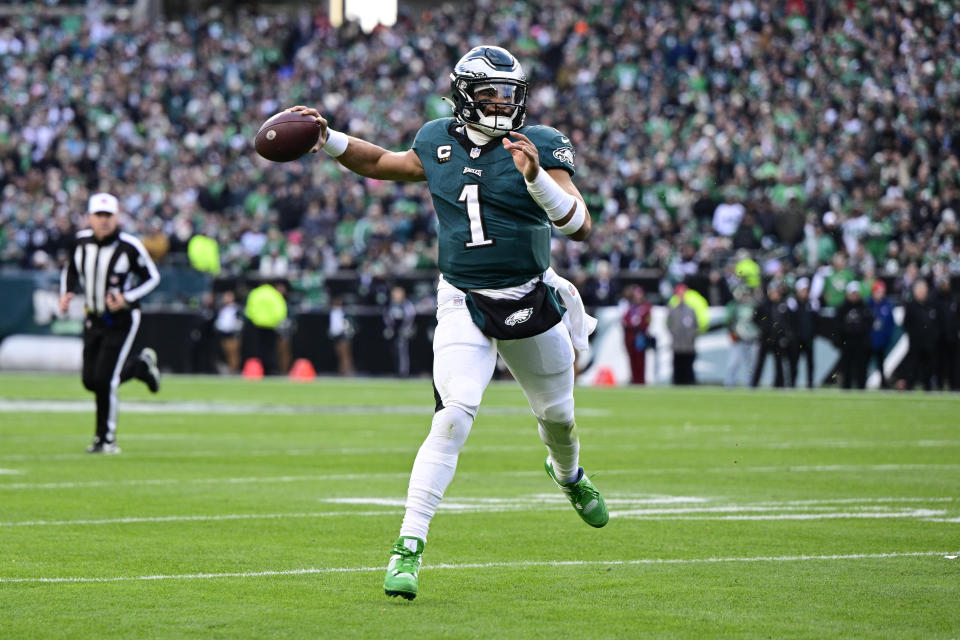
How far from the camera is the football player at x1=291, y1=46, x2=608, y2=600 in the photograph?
614cm

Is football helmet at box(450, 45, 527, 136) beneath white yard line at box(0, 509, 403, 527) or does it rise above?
above

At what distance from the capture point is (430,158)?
6.52 m

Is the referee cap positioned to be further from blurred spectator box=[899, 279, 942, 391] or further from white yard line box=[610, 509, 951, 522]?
blurred spectator box=[899, 279, 942, 391]

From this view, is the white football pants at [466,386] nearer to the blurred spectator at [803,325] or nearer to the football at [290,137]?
the football at [290,137]

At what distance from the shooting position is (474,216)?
20.8ft

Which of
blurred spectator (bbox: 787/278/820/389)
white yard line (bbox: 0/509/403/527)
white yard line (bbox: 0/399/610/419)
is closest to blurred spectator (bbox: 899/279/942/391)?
blurred spectator (bbox: 787/278/820/389)

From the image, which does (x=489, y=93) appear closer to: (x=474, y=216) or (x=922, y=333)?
(x=474, y=216)

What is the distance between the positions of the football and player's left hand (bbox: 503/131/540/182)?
962 mm

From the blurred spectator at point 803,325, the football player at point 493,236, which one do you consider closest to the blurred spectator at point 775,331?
the blurred spectator at point 803,325

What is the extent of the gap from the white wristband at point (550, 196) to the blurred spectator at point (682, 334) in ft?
57.2

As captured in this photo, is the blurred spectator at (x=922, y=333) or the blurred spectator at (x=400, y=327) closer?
the blurred spectator at (x=922, y=333)

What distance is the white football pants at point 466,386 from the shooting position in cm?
592

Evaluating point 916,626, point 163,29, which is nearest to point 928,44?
point 163,29

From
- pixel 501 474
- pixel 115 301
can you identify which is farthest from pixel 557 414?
pixel 115 301
